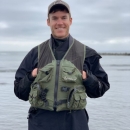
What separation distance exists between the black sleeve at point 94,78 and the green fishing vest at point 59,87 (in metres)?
0.10

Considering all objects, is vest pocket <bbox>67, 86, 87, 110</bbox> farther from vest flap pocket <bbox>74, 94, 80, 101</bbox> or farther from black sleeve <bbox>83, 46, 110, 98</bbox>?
black sleeve <bbox>83, 46, 110, 98</bbox>

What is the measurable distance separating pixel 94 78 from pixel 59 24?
759mm

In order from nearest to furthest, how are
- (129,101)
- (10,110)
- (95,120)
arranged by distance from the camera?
(95,120) → (10,110) → (129,101)

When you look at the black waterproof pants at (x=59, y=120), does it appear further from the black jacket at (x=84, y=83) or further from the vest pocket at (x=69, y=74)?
the vest pocket at (x=69, y=74)

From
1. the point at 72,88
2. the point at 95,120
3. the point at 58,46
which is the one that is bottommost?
the point at 95,120

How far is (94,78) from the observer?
157 inches

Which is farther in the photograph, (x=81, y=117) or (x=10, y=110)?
(x=10, y=110)

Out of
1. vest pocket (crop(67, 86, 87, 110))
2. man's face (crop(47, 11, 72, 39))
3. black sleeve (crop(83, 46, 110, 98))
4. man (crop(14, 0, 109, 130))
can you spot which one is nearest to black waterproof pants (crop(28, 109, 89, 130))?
man (crop(14, 0, 109, 130))

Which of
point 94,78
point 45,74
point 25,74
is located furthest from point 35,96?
point 94,78

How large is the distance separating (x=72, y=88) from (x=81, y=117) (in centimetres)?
38

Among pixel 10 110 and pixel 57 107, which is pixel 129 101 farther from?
pixel 57 107

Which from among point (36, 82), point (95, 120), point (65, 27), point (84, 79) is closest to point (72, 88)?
point (84, 79)

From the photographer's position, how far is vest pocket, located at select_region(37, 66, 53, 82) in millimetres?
3934

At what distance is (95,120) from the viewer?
9922 mm
